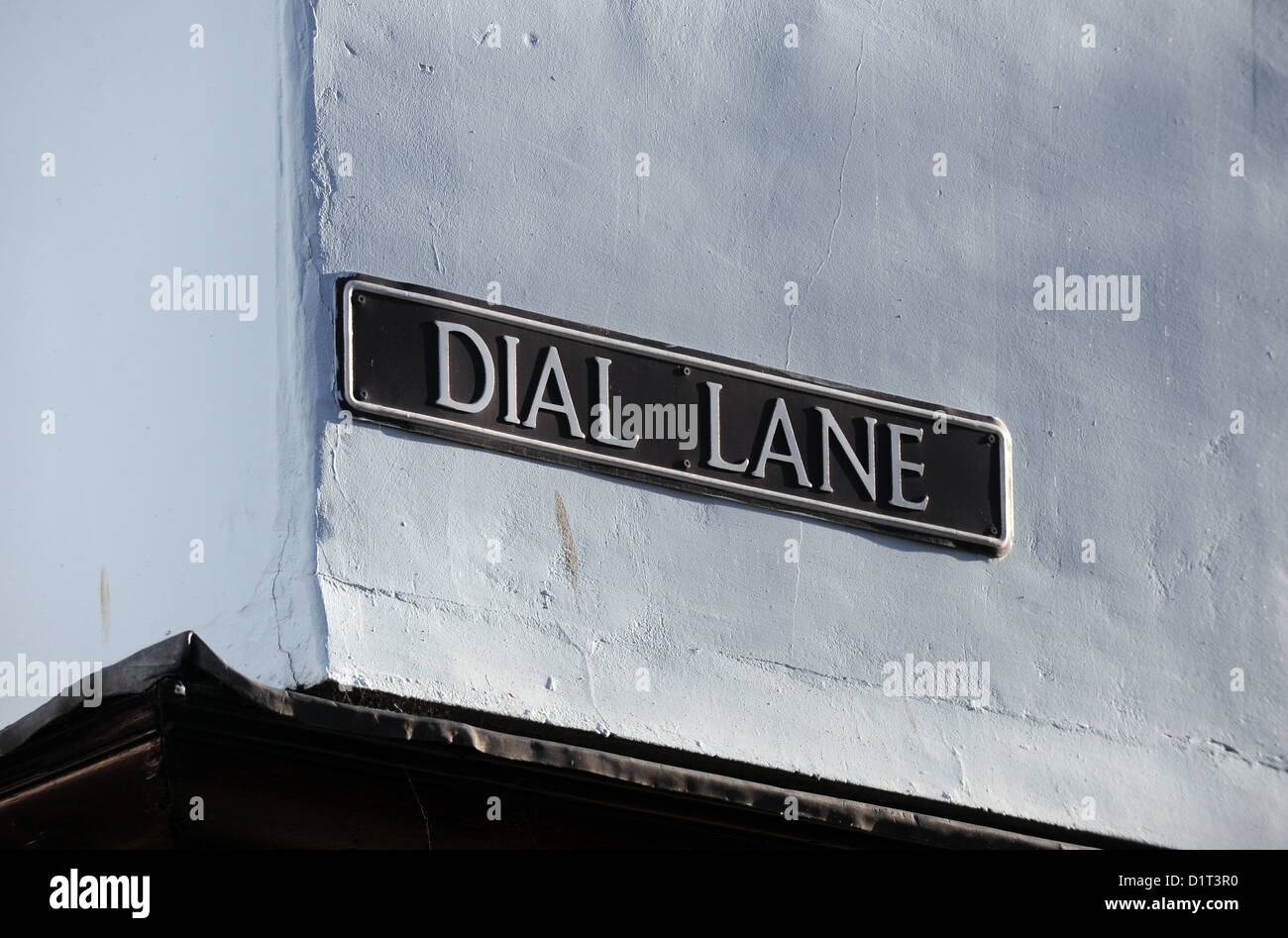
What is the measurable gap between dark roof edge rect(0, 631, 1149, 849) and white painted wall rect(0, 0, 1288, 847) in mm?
56

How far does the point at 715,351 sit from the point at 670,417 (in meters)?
0.26

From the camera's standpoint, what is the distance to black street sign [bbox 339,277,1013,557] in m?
4.68

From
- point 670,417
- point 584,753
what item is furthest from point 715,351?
point 584,753

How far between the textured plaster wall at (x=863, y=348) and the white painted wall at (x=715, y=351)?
0.5 inches

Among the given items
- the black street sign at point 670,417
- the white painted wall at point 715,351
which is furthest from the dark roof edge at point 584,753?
the black street sign at point 670,417

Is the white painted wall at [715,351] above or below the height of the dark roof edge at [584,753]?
above

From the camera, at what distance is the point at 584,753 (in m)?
4.47

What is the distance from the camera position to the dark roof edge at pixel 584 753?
4.09 m

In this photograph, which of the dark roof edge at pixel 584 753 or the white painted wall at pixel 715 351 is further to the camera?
the white painted wall at pixel 715 351

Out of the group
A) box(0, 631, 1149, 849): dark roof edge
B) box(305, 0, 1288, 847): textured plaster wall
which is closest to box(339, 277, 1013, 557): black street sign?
box(305, 0, 1288, 847): textured plaster wall

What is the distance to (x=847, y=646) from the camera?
5.15 meters

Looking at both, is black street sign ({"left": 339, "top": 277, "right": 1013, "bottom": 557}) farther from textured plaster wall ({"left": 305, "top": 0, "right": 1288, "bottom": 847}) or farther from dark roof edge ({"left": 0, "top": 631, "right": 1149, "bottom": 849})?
dark roof edge ({"left": 0, "top": 631, "right": 1149, "bottom": 849})

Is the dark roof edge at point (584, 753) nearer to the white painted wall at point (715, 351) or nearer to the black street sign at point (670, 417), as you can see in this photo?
the white painted wall at point (715, 351)

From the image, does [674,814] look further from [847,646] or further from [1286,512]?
[1286,512]
